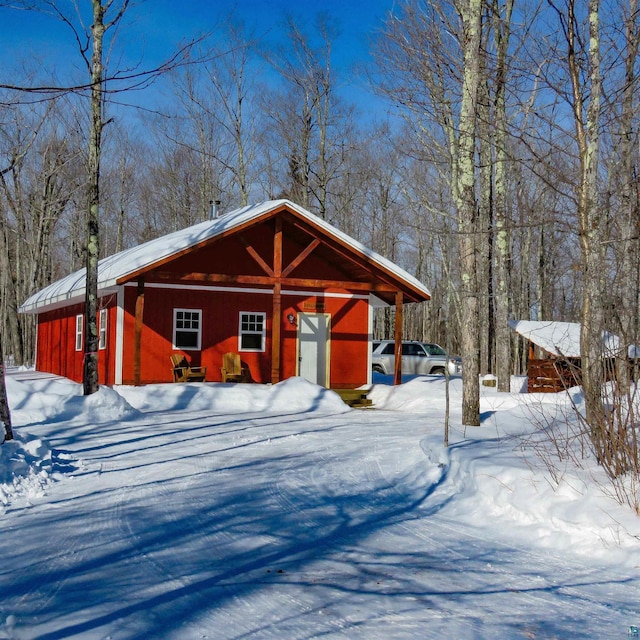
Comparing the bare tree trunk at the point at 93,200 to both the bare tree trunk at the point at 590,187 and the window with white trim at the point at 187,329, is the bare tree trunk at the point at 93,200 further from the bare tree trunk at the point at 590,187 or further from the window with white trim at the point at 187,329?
the bare tree trunk at the point at 590,187

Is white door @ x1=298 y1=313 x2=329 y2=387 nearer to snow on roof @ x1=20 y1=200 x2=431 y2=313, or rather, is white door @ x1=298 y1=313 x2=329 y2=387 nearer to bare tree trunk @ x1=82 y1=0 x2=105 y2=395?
snow on roof @ x1=20 y1=200 x2=431 y2=313

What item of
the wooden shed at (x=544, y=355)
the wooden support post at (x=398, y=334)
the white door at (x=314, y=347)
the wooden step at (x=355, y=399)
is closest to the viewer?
the wooden shed at (x=544, y=355)

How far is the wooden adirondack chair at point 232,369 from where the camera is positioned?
18.7m

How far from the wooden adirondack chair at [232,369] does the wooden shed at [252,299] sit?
32cm

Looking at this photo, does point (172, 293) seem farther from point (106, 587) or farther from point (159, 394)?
point (106, 587)

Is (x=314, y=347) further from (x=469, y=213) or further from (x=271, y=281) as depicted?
(x=469, y=213)

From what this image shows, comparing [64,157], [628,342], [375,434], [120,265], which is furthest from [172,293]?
[64,157]

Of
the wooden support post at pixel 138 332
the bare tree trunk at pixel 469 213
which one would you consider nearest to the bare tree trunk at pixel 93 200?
the wooden support post at pixel 138 332

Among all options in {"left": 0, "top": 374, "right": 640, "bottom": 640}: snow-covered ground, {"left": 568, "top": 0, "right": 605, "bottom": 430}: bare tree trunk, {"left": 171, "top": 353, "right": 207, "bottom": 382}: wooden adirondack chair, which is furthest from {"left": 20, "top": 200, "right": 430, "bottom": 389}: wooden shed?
{"left": 568, "top": 0, "right": 605, "bottom": 430}: bare tree trunk

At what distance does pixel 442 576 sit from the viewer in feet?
16.7

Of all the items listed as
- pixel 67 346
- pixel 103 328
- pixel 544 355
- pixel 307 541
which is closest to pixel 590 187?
pixel 307 541

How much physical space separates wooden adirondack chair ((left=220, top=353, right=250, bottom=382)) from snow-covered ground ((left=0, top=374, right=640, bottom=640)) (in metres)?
7.36

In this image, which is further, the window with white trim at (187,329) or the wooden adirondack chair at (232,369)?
the window with white trim at (187,329)

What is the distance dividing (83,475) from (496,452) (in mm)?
4832
